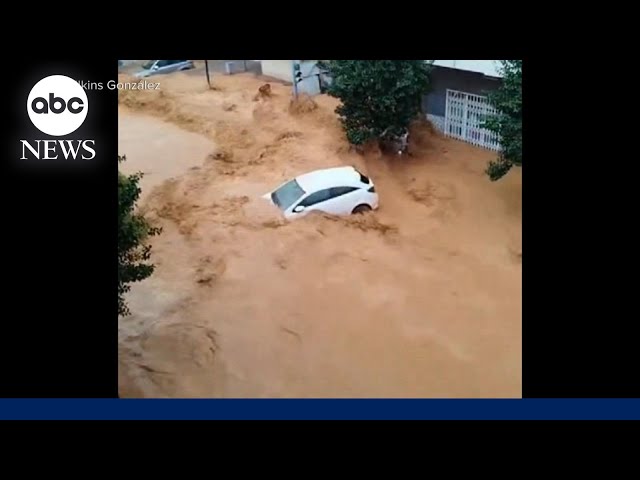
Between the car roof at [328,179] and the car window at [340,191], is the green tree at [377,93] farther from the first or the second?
the car window at [340,191]

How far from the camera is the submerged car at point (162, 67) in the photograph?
462 centimetres

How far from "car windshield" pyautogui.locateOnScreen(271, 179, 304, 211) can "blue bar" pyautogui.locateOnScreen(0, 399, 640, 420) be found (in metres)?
1.46

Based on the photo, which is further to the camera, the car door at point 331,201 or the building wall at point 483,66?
the building wall at point 483,66

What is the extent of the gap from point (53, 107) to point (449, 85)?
3.13 meters

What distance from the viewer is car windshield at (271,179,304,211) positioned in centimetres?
527

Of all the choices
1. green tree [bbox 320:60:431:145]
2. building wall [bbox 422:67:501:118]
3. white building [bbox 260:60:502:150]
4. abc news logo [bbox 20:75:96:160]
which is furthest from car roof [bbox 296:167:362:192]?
abc news logo [bbox 20:75:96:160]

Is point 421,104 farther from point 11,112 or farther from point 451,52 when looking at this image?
point 11,112

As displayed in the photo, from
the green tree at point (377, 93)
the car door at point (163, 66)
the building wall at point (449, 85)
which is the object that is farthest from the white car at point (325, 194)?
the building wall at point (449, 85)

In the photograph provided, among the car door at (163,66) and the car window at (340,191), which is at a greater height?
the car door at (163,66)

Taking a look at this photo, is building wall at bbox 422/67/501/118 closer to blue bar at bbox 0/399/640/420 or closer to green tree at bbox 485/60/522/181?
green tree at bbox 485/60/522/181

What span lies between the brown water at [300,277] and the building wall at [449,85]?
0.51 metres

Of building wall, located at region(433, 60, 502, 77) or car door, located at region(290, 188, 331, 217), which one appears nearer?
car door, located at region(290, 188, 331, 217)

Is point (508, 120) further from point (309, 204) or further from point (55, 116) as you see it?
point (55, 116)

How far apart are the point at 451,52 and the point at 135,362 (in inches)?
101
